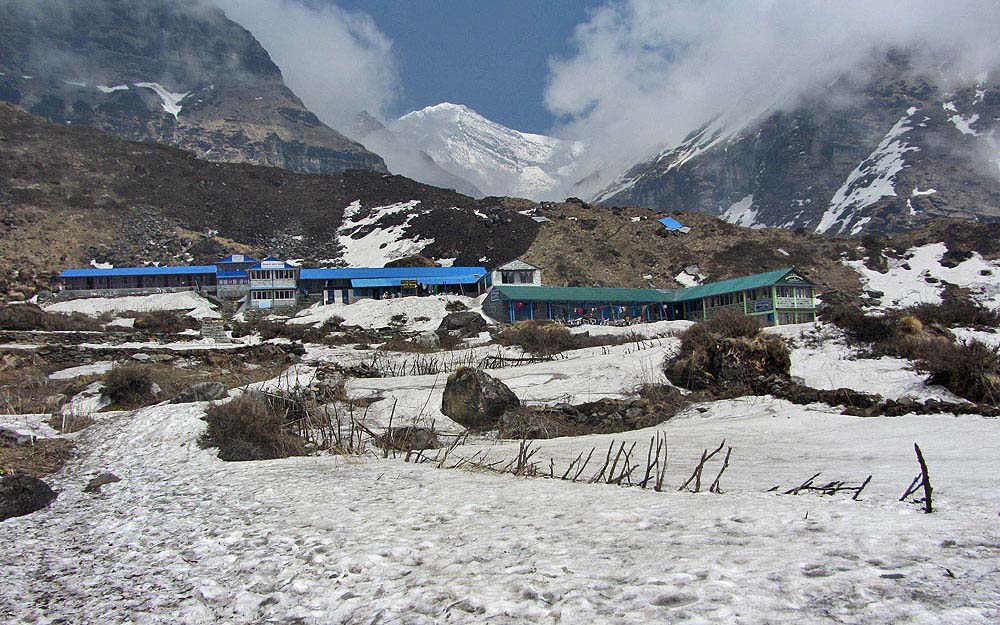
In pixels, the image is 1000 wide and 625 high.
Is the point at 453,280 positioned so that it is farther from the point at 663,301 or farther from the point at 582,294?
the point at 663,301

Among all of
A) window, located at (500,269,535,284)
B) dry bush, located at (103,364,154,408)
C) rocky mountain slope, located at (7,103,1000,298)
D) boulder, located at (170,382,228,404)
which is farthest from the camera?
rocky mountain slope, located at (7,103,1000,298)

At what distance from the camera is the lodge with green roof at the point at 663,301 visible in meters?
44.8

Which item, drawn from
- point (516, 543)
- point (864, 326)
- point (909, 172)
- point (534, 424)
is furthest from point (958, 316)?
point (909, 172)

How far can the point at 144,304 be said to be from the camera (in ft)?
165

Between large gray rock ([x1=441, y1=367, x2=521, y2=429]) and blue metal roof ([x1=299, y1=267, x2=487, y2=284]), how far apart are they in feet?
139

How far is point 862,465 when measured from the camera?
767 cm

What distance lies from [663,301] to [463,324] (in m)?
19.8

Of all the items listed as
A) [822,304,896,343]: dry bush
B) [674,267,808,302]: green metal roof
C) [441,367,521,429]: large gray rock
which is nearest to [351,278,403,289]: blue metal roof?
[674,267,808,302]: green metal roof

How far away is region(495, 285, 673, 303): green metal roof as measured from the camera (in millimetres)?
47959

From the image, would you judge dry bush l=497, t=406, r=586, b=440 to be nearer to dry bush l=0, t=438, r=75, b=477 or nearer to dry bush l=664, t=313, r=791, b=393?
dry bush l=664, t=313, r=791, b=393

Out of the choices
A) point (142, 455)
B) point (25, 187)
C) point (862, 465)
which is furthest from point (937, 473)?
point (25, 187)

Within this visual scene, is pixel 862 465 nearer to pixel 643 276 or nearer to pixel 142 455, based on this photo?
pixel 142 455

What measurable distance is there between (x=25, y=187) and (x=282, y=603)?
8940 centimetres

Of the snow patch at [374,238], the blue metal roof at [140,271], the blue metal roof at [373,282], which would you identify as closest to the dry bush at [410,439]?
the blue metal roof at [373,282]
